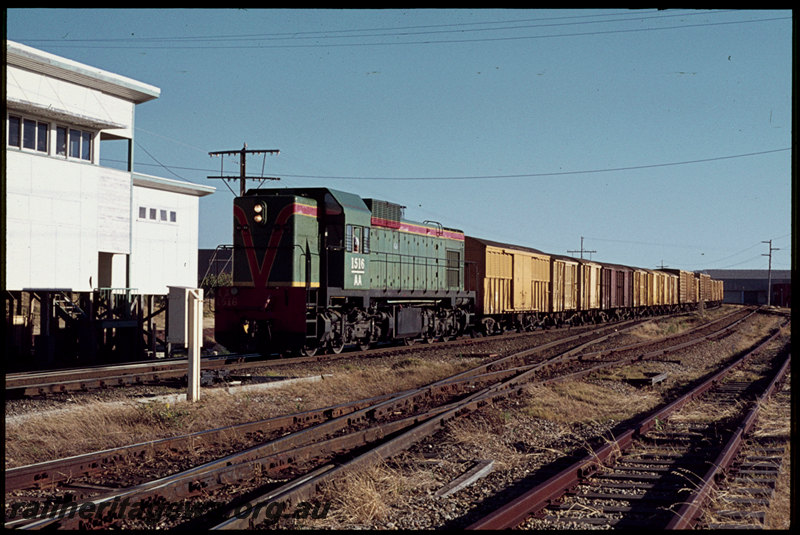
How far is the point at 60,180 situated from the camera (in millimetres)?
20250

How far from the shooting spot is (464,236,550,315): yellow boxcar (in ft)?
88.5

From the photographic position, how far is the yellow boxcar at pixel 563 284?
3431 centimetres

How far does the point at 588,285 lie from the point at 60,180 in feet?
87.0

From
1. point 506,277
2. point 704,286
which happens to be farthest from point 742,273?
point 506,277

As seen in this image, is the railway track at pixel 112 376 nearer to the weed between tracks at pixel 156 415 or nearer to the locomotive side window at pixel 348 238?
the weed between tracks at pixel 156 415

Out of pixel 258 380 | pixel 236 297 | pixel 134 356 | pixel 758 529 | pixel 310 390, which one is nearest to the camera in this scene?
pixel 758 529

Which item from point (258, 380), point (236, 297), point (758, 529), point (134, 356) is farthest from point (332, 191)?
point (758, 529)

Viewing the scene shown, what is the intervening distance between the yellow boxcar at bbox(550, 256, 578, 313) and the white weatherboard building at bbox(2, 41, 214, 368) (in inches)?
748

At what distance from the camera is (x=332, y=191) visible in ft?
60.0

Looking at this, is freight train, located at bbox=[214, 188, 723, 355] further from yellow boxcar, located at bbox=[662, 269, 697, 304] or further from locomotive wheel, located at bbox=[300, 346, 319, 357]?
yellow boxcar, located at bbox=[662, 269, 697, 304]

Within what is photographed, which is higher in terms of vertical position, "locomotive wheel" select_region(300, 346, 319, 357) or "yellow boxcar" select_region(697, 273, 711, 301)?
"yellow boxcar" select_region(697, 273, 711, 301)

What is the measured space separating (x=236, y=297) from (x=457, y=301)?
9683 millimetres

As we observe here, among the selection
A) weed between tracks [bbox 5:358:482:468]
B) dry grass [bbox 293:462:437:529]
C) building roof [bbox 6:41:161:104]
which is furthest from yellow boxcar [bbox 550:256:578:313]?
dry grass [bbox 293:462:437:529]

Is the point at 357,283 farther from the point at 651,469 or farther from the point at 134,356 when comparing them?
the point at 651,469
